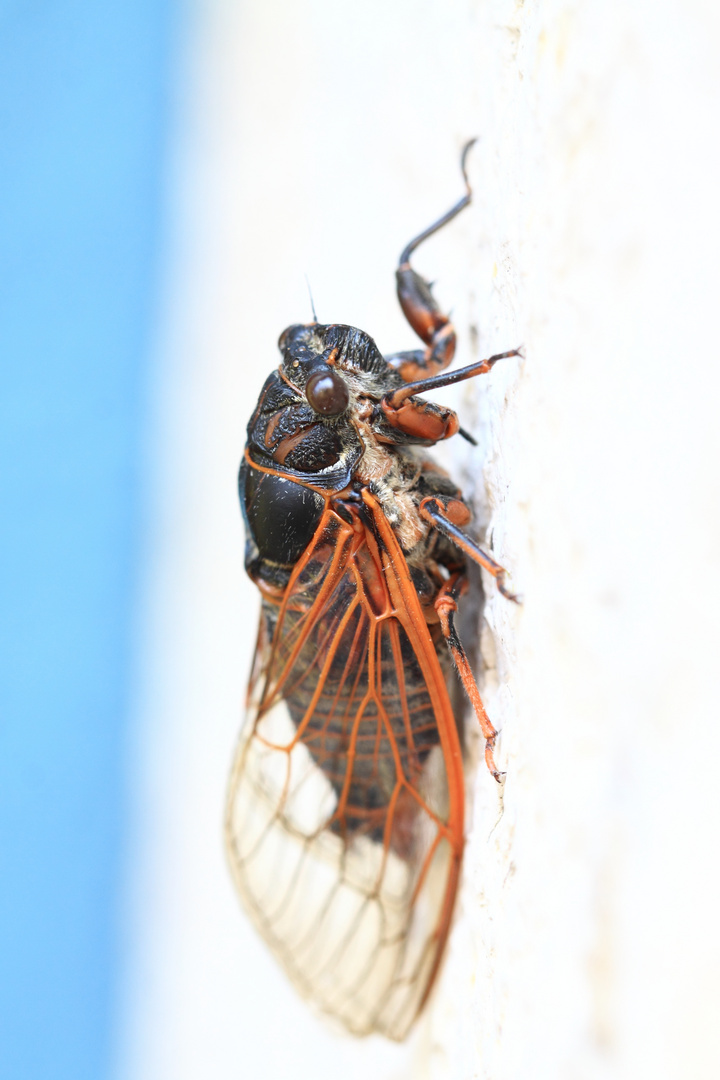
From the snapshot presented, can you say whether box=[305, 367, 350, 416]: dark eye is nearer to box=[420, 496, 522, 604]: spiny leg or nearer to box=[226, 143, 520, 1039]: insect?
box=[226, 143, 520, 1039]: insect

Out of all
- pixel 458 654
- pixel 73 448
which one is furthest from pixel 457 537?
pixel 73 448

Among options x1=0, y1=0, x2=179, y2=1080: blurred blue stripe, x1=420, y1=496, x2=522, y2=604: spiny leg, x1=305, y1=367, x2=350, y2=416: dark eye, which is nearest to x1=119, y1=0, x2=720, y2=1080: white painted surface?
x1=420, y1=496, x2=522, y2=604: spiny leg

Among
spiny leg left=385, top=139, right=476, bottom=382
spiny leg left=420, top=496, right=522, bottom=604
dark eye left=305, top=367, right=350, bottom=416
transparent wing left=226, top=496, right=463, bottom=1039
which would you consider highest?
spiny leg left=385, top=139, right=476, bottom=382

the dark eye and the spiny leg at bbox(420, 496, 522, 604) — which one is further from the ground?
the dark eye

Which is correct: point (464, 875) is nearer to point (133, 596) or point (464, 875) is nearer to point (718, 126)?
point (718, 126)

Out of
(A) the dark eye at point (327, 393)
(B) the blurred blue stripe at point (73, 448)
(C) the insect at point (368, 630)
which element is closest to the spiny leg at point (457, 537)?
(C) the insect at point (368, 630)

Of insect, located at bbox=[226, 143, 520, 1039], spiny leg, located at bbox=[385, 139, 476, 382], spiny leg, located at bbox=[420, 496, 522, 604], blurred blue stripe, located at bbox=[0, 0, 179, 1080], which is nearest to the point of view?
spiny leg, located at bbox=[420, 496, 522, 604]
